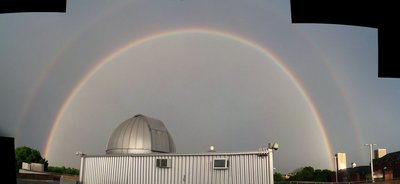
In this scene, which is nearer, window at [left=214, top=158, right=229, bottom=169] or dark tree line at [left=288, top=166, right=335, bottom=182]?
window at [left=214, top=158, right=229, bottom=169]

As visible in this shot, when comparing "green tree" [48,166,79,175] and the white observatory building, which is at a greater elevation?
the white observatory building

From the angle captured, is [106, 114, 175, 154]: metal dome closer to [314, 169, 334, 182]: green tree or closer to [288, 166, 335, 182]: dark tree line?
[314, 169, 334, 182]: green tree

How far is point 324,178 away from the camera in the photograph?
3905 inches

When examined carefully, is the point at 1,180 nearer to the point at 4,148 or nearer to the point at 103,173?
the point at 4,148

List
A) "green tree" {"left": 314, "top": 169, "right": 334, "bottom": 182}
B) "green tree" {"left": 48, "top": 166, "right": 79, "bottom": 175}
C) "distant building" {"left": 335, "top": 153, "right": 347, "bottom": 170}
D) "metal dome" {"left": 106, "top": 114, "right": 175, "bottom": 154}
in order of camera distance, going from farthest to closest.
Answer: "distant building" {"left": 335, "top": 153, "right": 347, "bottom": 170} → "green tree" {"left": 314, "top": 169, "right": 334, "bottom": 182} → "green tree" {"left": 48, "top": 166, "right": 79, "bottom": 175} → "metal dome" {"left": 106, "top": 114, "right": 175, "bottom": 154}

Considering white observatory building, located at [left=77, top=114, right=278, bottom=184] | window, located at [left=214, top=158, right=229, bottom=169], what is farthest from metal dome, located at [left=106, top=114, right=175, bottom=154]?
window, located at [left=214, top=158, right=229, bottom=169]

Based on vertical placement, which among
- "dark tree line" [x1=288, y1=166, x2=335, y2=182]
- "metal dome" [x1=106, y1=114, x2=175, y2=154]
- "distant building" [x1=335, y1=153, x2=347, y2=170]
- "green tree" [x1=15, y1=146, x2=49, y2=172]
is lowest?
"dark tree line" [x1=288, y1=166, x2=335, y2=182]

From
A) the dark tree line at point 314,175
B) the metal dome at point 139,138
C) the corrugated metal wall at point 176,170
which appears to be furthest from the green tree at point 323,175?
the corrugated metal wall at point 176,170

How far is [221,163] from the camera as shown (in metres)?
22.7

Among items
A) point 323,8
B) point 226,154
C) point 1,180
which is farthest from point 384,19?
point 226,154

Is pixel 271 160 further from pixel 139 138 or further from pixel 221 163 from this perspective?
pixel 139 138

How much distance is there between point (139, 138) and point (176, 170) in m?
7.09

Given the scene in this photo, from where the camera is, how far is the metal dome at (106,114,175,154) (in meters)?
29.7

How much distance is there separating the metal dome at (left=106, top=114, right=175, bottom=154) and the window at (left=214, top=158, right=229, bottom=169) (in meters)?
8.46
